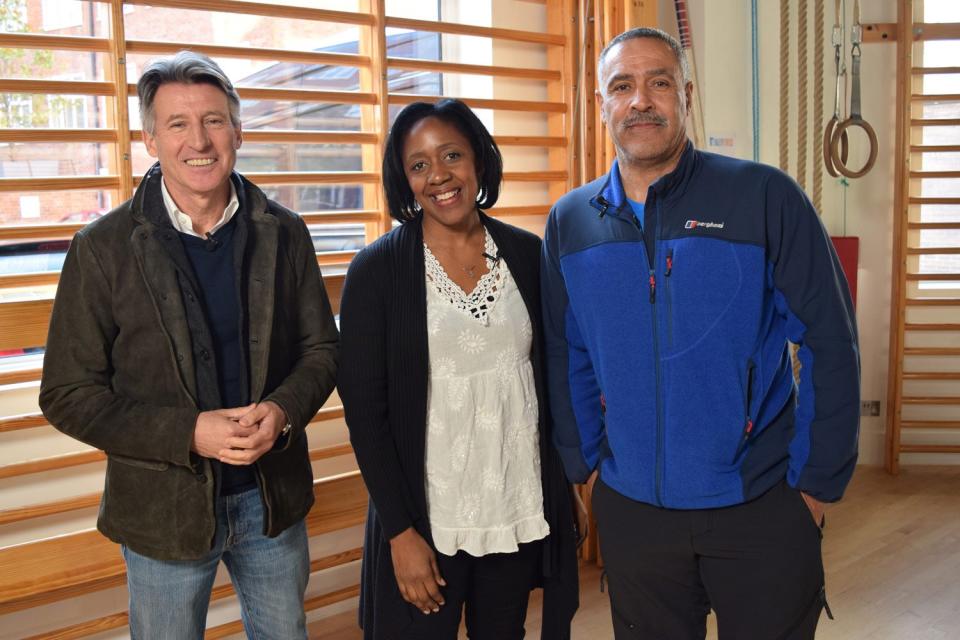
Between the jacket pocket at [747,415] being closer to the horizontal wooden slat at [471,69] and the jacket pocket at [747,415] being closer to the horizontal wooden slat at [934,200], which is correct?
the horizontal wooden slat at [471,69]

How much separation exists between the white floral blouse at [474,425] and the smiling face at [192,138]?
47 centimetres

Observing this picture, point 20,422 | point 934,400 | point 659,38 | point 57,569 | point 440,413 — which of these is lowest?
point 934,400

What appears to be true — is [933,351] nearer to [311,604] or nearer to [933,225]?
[933,225]

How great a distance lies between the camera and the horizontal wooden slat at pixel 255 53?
2545 millimetres

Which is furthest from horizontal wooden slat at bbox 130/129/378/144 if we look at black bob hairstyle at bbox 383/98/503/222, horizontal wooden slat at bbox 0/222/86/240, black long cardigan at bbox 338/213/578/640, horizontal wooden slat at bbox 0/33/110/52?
black long cardigan at bbox 338/213/578/640

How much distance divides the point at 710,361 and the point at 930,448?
3601 mm

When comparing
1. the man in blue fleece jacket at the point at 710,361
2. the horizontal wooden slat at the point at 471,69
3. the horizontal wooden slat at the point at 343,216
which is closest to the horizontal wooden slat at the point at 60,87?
the horizontal wooden slat at the point at 343,216

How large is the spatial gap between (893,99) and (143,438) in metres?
4.30

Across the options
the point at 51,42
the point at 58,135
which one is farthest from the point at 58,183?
the point at 51,42

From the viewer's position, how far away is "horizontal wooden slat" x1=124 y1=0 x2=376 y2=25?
255cm

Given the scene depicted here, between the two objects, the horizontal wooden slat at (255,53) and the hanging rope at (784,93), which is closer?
the horizontal wooden slat at (255,53)

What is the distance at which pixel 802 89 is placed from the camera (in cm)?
398

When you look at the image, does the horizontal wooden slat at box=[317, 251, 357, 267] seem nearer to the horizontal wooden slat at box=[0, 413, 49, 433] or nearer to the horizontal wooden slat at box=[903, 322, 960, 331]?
the horizontal wooden slat at box=[0, 413, 49, 433]

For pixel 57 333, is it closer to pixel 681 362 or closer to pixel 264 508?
pixel 264 508
